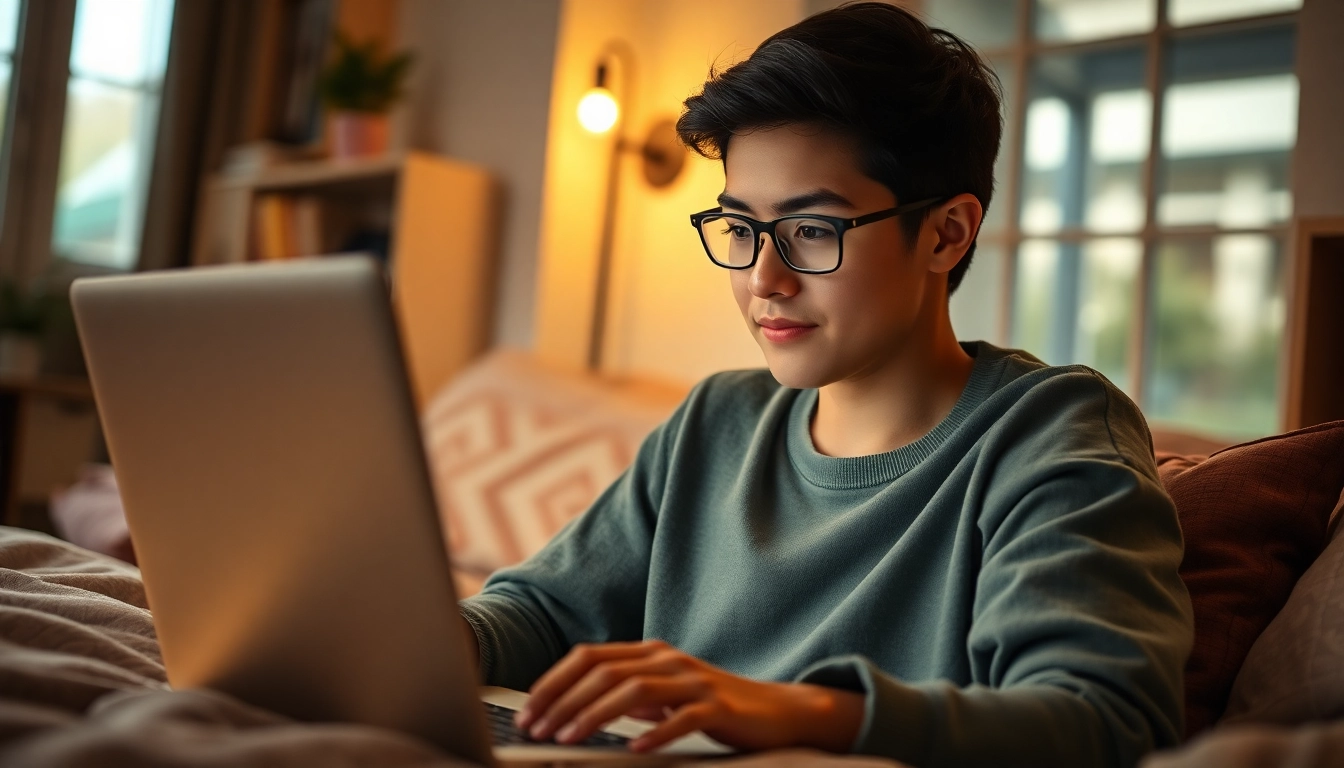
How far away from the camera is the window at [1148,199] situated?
195cm

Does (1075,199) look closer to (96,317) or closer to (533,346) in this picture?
(533,346)

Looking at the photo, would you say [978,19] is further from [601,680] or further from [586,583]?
[601,680]

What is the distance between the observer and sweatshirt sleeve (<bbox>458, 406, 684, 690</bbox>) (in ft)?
3.83

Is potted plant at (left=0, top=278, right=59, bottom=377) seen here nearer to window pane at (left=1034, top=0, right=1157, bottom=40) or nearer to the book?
the book

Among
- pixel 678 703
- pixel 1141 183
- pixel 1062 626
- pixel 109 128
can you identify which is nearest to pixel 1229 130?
pixel 1141 183

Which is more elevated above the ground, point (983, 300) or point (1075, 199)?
point (1075, 199)

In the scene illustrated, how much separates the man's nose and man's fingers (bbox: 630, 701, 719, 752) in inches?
18.3

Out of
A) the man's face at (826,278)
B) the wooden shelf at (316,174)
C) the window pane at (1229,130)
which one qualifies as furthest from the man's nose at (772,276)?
the wooden shelf at (316,174)

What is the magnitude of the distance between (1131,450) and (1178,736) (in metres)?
A: 0.23

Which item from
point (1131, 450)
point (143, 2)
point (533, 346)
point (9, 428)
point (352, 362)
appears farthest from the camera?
point (143, 2)

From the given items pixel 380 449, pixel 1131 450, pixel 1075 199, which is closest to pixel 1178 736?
pixel 1131 450

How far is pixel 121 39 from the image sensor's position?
11.5ft

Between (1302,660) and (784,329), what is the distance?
1.63 ft

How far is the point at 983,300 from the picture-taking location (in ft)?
7.54
